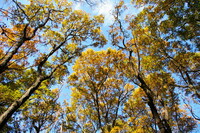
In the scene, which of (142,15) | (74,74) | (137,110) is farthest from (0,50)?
(137,110)

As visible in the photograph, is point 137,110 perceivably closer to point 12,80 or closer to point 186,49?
point 186,49

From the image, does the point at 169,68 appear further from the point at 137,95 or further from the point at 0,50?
the point at 0,50

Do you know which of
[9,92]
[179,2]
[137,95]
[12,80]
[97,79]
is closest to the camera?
[179,2]

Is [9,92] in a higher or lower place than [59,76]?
lower

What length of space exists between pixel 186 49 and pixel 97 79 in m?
8.24

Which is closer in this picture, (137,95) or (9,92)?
(9,92)

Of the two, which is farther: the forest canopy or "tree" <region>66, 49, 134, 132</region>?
"tree" <region>66, 49, 134, 132</region>

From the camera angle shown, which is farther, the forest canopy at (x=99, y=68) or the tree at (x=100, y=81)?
the tree at (x=100, y=81)

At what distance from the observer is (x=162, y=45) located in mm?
9641

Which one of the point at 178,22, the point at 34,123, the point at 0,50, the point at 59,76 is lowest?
the point at 34,123

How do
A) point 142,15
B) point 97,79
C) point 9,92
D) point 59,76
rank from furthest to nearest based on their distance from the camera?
point 97,79, point 59,76, point 142,15, point 9,92

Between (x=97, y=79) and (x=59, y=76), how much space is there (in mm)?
5229

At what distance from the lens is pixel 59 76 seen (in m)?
9.34

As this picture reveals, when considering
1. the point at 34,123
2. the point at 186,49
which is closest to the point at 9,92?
the point at 34,123
